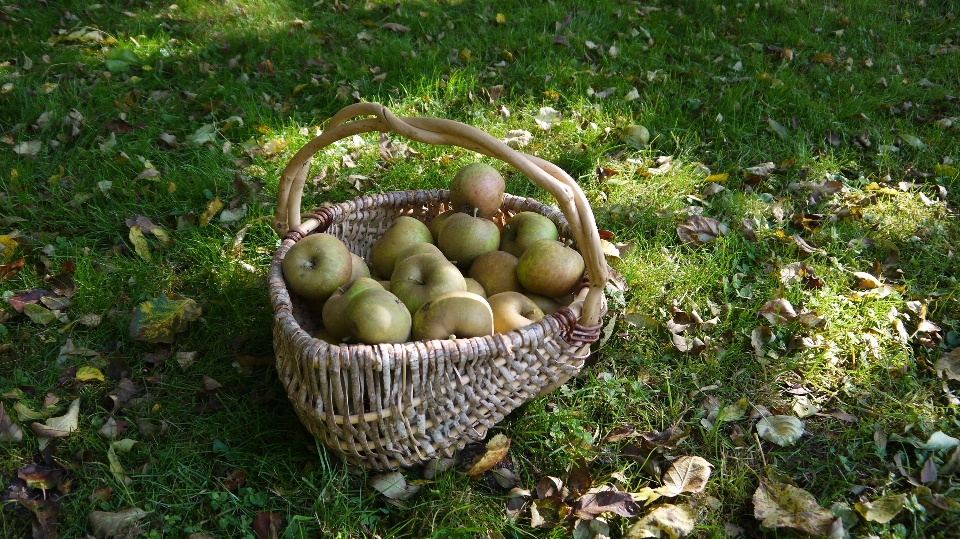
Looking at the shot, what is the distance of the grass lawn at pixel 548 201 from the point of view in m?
2.09

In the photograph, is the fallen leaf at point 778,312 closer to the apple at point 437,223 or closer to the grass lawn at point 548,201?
the grass lawn at point 548,201

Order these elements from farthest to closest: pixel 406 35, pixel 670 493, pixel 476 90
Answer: pixel 406 35 → pixel 476 90 → pixel 670 493

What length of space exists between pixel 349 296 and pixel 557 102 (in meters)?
Result: 2.63

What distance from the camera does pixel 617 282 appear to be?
289 centimetres

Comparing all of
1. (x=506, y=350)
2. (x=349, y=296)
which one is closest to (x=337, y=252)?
(x=349, y=296)

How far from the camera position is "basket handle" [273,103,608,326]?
2010 millimetres

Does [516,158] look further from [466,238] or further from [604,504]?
[604,504]

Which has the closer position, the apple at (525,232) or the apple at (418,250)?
the apple at (418,250)

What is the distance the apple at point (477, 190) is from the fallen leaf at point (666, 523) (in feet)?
4.47

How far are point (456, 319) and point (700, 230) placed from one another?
1753 mm

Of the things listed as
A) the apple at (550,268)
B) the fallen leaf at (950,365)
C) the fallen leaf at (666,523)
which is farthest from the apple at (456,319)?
the fallen leaf at (950,365)

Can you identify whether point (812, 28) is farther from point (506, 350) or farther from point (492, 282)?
point (506, 350)

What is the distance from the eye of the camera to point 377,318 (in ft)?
6.55

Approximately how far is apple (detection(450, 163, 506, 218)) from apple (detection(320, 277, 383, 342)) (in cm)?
65
